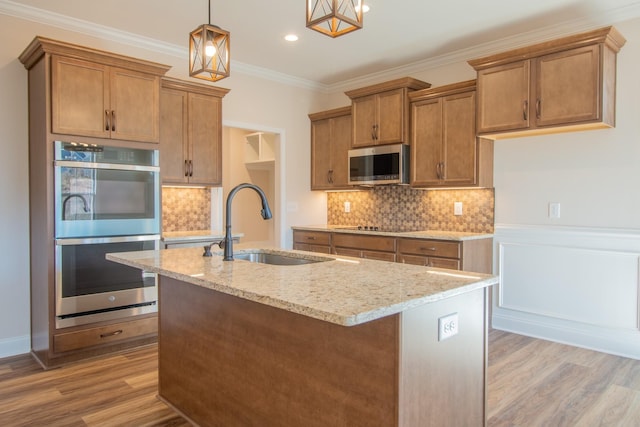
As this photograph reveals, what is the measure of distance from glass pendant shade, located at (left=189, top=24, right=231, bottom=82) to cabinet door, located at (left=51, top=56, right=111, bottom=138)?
118 cm

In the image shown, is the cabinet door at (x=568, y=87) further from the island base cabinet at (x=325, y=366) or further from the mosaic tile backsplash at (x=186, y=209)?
the mosaic tile backsplash at (x=186, y=209)

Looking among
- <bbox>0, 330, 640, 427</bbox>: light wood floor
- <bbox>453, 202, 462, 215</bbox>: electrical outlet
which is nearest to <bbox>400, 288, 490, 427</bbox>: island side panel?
<bbox>0, 330, 640, 427</bbox>: light wood floor

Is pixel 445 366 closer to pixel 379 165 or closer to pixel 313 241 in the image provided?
pixel 379 165

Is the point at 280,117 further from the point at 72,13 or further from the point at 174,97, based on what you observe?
the point at 72,13

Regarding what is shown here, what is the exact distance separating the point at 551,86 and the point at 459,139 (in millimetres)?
913

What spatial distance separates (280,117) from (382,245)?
203 centimetres

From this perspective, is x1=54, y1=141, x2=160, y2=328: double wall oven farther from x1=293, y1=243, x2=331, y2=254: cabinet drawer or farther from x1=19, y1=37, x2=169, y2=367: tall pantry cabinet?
x1=293, y1=243, x2=331, y2=254: cabinet drawer

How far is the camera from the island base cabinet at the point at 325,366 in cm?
147

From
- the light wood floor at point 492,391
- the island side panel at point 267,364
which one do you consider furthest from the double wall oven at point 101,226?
the island side panel at point 267,364

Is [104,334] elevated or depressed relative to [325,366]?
depressed

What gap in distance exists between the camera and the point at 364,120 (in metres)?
4.84

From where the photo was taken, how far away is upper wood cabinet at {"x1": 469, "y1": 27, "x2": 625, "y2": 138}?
10.6 ft

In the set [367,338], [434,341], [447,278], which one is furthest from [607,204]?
[367,338]

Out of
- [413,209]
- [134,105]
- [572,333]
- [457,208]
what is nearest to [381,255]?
[413,209]
